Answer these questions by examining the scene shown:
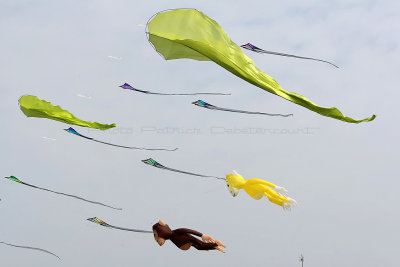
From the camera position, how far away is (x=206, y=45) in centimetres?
1878

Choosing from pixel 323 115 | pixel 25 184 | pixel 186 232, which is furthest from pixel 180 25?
pixel 25 184

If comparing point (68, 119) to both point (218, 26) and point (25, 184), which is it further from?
point (218, 26)

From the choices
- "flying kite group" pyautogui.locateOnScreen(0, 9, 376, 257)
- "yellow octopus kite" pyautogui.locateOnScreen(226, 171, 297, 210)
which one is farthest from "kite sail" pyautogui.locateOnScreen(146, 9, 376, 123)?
"yellow octopus kite" pyautogui.locateOnScreen(226, 171, 297, 210)

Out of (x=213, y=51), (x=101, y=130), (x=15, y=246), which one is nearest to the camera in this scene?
(x=213, y=51)

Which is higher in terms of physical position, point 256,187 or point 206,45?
point 206,45

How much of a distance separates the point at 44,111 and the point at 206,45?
7.54 metres

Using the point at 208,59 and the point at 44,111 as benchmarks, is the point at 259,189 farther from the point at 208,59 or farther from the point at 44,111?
the point at 44,111

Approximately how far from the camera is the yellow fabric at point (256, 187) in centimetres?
1975

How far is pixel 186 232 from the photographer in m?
20.8

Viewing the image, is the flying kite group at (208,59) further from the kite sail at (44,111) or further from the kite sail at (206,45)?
the kite sail at (44,111)

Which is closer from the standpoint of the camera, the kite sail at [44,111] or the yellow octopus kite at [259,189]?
the yellow octopus kite at [259,189]

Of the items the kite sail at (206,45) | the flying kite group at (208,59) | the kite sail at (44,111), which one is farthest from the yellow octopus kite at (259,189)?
the kite sail at (44,111)

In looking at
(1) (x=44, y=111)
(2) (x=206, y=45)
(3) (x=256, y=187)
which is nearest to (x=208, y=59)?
(2) (x=206, y=45)

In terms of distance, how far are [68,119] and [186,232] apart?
19.8 feet
